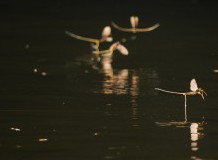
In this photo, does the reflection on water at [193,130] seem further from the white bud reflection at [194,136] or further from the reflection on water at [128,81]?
the reflection on water at [128,81]

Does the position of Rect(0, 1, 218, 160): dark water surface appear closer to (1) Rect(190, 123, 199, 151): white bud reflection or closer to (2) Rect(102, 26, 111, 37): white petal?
(1) Rect(190, 123, 199, 151): white bud reflection

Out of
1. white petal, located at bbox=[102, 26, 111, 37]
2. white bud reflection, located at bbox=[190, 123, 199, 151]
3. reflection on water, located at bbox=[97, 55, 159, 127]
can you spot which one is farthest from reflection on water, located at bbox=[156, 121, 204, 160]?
white petal, located at bbox=[102, 26, 111, 37]

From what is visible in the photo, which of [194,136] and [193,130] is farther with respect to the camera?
[193,130]

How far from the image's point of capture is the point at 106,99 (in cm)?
1018

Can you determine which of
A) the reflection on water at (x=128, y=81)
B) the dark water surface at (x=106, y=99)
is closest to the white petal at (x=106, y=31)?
the dark water surface at (x=106, y=99)

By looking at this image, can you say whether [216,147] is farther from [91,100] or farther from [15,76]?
[15,76]

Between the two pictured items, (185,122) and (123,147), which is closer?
(123,147)

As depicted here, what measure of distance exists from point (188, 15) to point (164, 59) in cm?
983

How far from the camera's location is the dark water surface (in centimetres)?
752

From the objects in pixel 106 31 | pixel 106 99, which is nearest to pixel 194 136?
pixel 106 99


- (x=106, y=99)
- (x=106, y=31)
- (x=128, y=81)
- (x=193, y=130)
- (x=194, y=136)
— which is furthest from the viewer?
(x=106, y=31)

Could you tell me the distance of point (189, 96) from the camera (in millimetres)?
10531

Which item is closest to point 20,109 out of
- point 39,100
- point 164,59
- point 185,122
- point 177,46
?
point 39,100

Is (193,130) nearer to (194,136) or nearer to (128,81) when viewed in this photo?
(194,136)
